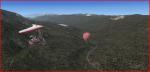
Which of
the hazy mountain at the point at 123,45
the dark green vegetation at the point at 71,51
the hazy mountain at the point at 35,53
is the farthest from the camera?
the hazy mountain at the point at 123,45

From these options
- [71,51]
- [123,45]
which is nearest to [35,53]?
[71,51]

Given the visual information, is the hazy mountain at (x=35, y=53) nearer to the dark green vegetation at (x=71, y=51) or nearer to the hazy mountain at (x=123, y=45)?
the dark green vegetation at (x=71, y=51)

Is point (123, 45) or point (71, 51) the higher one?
point (123, 45)

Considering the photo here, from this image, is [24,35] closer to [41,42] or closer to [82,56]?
[41,42]

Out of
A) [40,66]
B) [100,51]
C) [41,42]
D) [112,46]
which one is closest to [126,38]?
[112,46]

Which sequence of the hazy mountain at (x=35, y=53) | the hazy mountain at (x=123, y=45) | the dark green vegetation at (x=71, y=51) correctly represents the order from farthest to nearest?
the hazy mountain at (x=123, y=45)
the dark green vegetation at (x=71, y=51)
the hazy mountain at (x=35, y=53)

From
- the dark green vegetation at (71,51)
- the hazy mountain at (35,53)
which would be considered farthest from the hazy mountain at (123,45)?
the hazy mountain at (35,53)

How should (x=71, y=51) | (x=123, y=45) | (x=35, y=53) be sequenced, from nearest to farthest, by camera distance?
(x=35, y=53), (x=71, y=51), (x=123, y=45)

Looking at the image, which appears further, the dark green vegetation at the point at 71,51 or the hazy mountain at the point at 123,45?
the hazy mountain at the point at 123,45

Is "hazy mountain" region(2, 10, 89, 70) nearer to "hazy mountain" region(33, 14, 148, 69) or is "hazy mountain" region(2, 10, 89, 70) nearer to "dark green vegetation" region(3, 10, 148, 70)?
"dark green vegetation" region(3, 10, 148, 70)

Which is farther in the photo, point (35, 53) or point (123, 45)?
point (123, 45)

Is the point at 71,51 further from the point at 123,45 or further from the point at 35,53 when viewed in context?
the point at 123,45
